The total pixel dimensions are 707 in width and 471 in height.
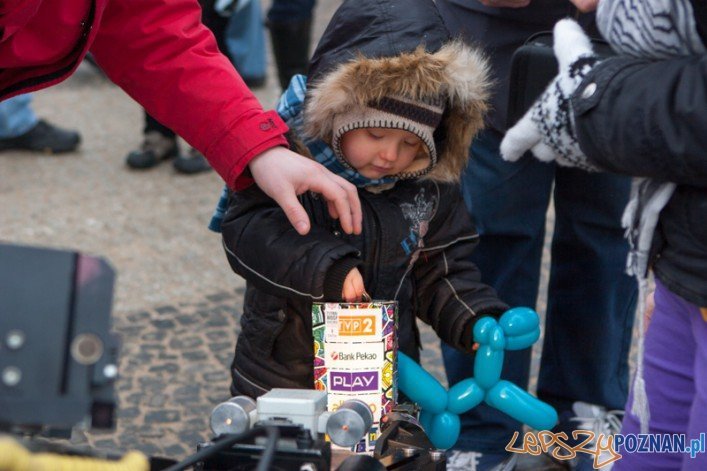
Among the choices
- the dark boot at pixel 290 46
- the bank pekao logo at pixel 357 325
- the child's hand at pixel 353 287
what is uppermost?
the dark boot at pixel 290 46

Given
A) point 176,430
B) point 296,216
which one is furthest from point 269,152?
point 176,430

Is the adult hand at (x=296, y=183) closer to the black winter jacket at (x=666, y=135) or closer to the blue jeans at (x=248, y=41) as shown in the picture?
the black winter jacket at (x=666, y=135)

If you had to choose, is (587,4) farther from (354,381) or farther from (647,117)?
(354,381)

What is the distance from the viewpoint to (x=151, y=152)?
5.52 meters

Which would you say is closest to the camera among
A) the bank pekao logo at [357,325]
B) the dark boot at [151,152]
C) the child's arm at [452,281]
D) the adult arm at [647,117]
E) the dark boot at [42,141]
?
the adult arm at [647,117]

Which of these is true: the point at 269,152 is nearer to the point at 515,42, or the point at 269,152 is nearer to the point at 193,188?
the point at 515,42

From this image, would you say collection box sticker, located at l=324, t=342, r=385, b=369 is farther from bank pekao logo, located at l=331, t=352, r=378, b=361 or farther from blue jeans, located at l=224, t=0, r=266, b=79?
blue jeans, located at l=224, t=0, r=266, b=79

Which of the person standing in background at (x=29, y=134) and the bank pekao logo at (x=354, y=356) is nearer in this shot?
the bank pekao logo at (x=354, y=356)

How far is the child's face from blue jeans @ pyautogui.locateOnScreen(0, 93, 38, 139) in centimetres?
374

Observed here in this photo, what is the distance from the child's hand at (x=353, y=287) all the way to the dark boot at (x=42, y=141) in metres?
3.93

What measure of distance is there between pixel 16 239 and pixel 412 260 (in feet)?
8.88

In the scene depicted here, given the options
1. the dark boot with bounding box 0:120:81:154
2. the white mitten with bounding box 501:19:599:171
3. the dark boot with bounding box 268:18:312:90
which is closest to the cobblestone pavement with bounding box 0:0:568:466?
the dark boot with bounding box 0:120:81:154

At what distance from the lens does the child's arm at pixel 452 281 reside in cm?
242

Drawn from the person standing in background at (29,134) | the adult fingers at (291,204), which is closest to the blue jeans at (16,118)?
the person standing in background at (29,134)
